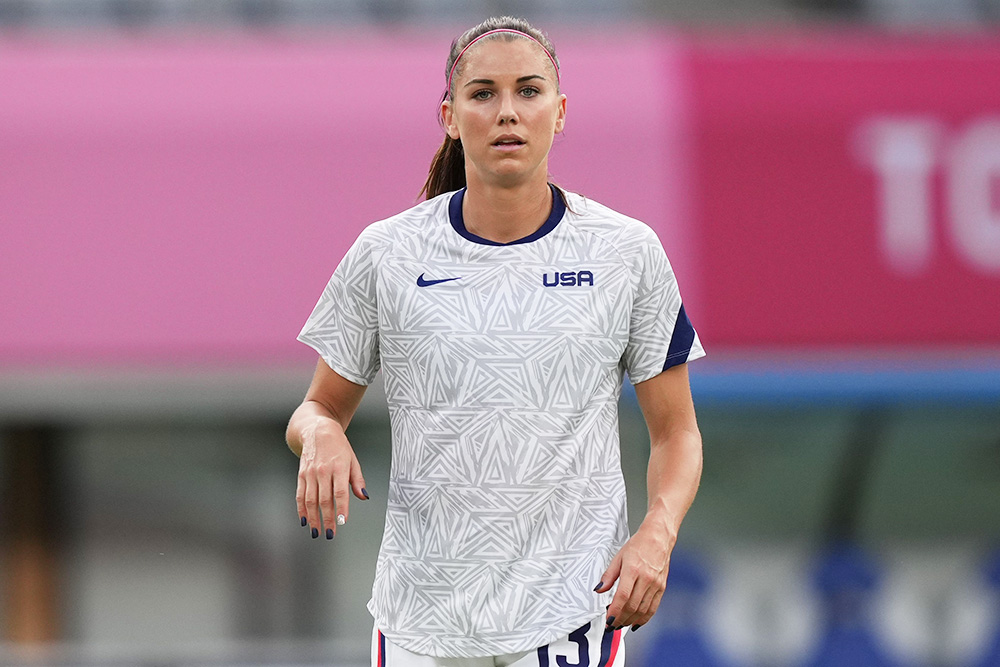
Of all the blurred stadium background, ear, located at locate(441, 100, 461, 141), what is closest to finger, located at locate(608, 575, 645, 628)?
ear, located at locate(441, 100, 461, 141)

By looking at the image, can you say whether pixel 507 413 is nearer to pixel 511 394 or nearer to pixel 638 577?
pixel 511 394

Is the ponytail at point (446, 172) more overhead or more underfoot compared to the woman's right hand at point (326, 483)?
more overhead

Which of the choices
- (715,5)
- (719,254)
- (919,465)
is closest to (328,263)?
(719,254)

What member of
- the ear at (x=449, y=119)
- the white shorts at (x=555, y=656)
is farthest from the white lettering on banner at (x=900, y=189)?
the white shorts at (x=555, y=656)

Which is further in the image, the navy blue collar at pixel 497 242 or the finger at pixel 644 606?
the navy blue collar at pixel 497 242

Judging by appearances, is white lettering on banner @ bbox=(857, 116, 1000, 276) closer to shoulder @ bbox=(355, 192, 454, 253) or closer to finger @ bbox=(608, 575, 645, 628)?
shoulder @ bbox=(355, 192, 454, 253)

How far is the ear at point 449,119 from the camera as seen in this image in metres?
2.16

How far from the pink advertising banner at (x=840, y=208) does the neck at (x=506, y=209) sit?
3.23 meters

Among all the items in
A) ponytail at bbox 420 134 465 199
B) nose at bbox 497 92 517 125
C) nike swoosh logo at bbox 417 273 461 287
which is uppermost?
nose at bbox 497 92 517 125

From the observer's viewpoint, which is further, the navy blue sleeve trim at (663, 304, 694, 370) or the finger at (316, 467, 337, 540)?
the navy blue sleeve trim at (663, 304, 694, 370)

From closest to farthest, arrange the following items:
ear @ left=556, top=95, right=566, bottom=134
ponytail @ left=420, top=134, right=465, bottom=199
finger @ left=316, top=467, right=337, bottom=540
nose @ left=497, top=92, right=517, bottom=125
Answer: finger @ left=316, top=467, right=337, bottom=540
nose @ left=497, top=92, right=517, bottom=125
ear @ left=556, top=95, right=566, bottom=134
ponytail @ left=420, top=134, right=465, bottom=199

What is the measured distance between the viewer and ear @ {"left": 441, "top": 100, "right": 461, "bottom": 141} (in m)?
2.16

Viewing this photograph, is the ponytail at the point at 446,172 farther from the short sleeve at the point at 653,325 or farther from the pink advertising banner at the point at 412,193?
the pink advertising banner at the point at 412,193

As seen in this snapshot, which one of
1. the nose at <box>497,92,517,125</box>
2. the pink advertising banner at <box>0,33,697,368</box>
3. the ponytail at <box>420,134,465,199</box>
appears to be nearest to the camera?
the nose at <box>497,92,517,125</box>
